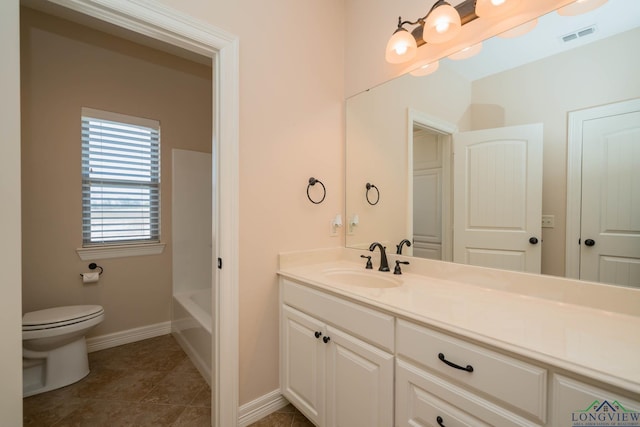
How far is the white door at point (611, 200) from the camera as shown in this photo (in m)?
Result: 0.97

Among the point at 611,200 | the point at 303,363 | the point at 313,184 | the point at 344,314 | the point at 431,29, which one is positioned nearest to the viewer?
the point at 611,200

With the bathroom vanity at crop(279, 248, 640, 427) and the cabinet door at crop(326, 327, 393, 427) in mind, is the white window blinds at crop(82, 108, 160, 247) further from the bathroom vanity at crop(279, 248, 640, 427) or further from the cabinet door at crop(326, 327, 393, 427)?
the cabinet door at crop(326, 327, 393, 427)

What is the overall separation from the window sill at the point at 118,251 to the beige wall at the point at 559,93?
2915 millimetres

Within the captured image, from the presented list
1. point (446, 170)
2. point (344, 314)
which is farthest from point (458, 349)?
point (446, 170)

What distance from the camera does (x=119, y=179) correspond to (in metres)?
2.46

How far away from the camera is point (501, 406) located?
77cm

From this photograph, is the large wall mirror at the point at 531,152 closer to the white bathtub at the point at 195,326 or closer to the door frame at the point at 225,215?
the door frame at the point at 225,215

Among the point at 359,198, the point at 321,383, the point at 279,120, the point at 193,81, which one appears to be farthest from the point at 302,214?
the point at 193,81

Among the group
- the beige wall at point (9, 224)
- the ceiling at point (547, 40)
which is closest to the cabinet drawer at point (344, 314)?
the beige wall at point (9, 224)

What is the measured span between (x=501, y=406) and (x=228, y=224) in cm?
132

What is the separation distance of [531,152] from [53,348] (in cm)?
312

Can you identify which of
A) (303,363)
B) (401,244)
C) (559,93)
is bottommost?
(303,363)

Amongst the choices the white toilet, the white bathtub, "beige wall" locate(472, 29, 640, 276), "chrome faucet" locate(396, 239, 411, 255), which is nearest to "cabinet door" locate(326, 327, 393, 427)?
"chrome faucet" locate(396, 239, 411, 255)

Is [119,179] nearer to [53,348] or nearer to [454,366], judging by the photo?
[53,348]
